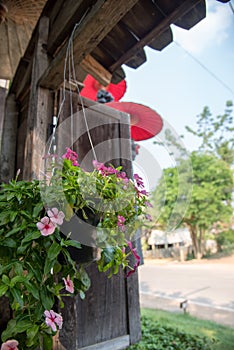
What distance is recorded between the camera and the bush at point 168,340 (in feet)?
6.38

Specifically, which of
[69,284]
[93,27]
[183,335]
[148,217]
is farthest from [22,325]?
[183,335]

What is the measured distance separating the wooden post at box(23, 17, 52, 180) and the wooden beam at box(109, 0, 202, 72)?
0.44m

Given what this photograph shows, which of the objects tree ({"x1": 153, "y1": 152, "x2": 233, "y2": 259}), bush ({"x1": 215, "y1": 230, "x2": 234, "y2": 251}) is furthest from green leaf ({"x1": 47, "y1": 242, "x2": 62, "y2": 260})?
bush ({"x1": 215, "y1": 230, "x2": 234, "y2": 251})

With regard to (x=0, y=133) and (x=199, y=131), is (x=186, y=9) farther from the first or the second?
(x=199, y=131)

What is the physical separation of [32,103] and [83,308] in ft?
3.06

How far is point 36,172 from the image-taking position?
39.6 inches

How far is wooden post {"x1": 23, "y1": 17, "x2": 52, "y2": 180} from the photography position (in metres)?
1.03

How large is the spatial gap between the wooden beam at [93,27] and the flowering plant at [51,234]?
47 centimetres

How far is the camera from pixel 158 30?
117 centimetres

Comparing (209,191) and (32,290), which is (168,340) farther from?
(209,191)

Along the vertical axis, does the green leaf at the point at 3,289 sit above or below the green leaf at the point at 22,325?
above

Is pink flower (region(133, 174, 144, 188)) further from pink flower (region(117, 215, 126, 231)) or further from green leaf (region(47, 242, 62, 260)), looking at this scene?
green leaf (region(47, 242, 62, 260))

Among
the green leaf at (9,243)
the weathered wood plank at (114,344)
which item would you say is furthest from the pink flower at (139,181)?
the weathered wood plank at (114,344)

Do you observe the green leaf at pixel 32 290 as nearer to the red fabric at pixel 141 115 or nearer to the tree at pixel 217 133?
the red fabric at pixel 141 115
